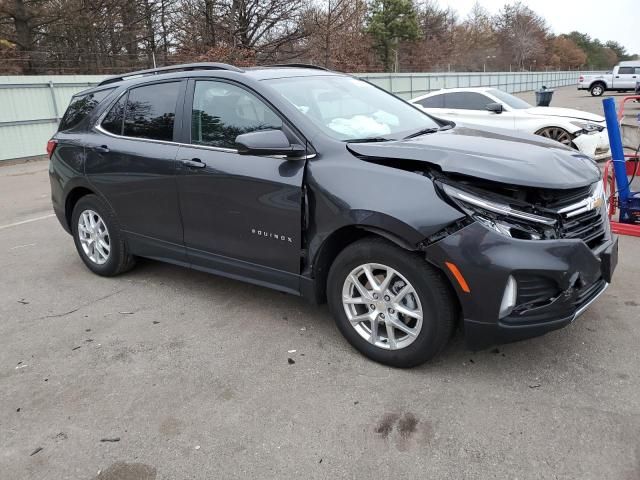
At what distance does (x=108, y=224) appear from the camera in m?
4.74

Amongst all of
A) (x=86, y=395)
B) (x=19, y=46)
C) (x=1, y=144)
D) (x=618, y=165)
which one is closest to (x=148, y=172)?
(x=86, y=395)

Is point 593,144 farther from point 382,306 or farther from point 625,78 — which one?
point 625,78

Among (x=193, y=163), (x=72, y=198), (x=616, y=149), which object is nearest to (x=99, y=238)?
(x=72, y=198)

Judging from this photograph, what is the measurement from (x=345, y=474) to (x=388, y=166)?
1.63 m

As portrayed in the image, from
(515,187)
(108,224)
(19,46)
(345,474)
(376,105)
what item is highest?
(19,46)

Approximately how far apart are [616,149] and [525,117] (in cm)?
485

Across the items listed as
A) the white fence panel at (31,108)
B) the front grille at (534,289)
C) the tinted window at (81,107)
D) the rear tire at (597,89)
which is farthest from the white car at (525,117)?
the rear tire at (597,89)

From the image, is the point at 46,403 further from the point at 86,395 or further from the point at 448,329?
the point at 448,329

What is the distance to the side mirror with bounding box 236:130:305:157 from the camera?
328 centimetres

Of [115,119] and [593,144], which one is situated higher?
[115,119]

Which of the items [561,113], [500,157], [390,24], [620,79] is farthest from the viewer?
[390,24]

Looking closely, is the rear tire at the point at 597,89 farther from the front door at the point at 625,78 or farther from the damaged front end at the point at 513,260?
the damaged front end at the point at 513,260

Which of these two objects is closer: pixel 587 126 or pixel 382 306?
pixel 382 306

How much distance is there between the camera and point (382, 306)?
10.3 feet
